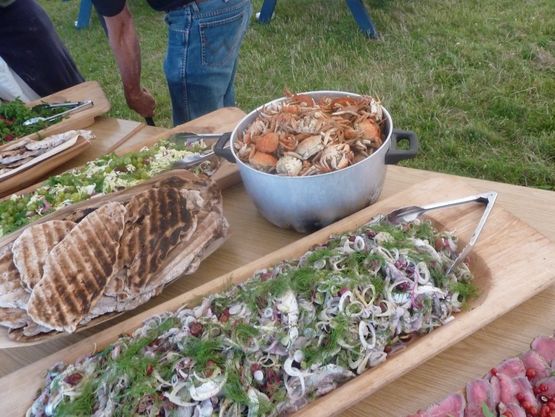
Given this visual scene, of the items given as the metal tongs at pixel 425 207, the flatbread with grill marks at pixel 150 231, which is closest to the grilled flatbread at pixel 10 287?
the flatbread with grill marks at pixel 150 231

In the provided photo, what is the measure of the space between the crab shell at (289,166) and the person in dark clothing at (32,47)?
334 centimetres

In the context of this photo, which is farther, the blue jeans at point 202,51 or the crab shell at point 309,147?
the blue jeans at point 202,51

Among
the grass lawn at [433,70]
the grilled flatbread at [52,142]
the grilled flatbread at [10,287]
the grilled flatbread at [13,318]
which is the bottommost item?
the grass lawn at [433,70]

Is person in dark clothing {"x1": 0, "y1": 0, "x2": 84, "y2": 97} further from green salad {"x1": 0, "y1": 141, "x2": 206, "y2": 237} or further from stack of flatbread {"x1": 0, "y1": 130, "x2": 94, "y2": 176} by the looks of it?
green salad {"x1": 0, "y1": 141, "x2": 206, "y2": 237}

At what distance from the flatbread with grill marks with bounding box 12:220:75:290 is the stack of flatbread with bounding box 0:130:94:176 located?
1.05 m

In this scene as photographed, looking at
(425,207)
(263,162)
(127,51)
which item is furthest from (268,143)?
(127,51)

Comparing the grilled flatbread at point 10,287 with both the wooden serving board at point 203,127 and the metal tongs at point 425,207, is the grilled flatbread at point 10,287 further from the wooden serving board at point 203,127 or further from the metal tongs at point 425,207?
the metal tongs at point 425,207

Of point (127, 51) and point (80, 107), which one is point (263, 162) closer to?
point (127, 51)

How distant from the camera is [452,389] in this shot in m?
1.47

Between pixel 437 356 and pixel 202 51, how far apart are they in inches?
106

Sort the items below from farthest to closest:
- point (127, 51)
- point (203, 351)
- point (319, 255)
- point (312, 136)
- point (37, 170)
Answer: point (127, 51) → point (37, 170) → point (312, 136) → point (319, 255) → point (203, 351)

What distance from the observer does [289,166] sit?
5.93 feet

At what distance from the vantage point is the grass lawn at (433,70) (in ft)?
14.5

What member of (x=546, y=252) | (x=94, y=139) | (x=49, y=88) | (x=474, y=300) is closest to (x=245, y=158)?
(x=474, y=300)
